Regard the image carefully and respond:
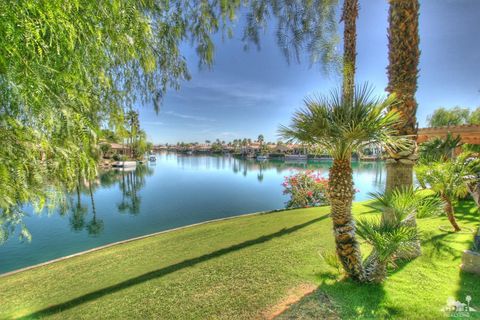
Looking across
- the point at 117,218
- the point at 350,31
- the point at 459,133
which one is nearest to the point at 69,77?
the point at 350,31

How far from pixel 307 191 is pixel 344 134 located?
7598 mm

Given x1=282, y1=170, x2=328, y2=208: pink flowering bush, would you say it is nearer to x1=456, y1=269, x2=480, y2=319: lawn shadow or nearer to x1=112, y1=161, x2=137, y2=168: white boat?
x1=456, y1=269, x2=480, y2=319: lawn shadow

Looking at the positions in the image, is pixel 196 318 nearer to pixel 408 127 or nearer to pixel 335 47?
pixel 408 127

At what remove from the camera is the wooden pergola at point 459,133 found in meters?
7.57

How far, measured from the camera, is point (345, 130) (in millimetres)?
2461

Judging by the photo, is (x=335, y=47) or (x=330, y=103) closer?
(x=330, y=103)

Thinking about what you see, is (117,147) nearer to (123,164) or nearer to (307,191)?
(123,164)

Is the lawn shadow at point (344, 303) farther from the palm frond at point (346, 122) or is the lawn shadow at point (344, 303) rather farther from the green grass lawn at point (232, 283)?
the palm frond at point (346, 122)

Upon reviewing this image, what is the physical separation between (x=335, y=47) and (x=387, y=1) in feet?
4.08

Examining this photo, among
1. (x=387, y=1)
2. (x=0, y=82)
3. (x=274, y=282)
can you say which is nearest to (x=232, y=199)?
(x=274, y=282)

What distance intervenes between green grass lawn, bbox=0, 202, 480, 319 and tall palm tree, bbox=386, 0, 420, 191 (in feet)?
4.53

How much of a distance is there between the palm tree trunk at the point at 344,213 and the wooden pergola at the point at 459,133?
22.9ft

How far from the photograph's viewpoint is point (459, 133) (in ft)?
26.5

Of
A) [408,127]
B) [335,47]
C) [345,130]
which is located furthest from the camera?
[335,47]
